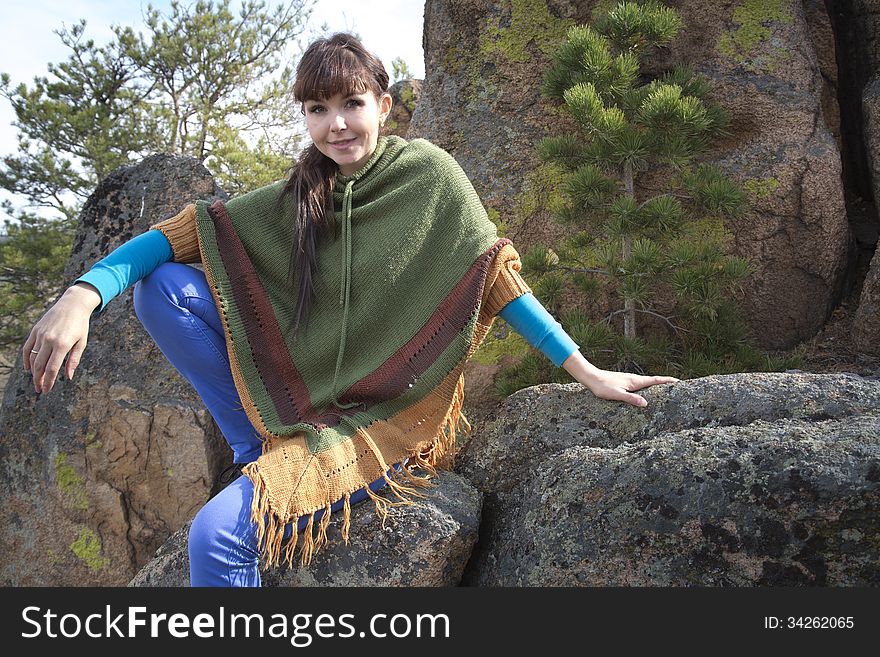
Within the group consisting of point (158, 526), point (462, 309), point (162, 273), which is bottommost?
point (158, 526)

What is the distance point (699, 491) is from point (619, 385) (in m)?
0.43

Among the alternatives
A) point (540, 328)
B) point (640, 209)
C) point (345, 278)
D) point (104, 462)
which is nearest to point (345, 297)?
point (345, 278)

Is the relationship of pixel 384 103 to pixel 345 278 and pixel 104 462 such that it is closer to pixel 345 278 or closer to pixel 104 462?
pixel 345 278

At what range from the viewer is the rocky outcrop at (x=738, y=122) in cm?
316

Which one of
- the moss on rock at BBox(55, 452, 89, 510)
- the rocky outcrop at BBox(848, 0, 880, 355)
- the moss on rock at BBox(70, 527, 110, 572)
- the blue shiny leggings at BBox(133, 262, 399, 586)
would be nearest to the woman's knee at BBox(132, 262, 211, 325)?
the blue shiny leggings at BBox(133, 262, 399, 586)

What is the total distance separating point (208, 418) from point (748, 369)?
2065mm

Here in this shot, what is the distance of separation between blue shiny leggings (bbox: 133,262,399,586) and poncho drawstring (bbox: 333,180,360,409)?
0.84ft

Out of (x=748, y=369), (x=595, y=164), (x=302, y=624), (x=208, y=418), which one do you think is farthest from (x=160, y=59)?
(x=302, y=624)

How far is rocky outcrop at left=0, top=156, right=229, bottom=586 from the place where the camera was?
329 centimetres

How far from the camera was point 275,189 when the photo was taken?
2.27m

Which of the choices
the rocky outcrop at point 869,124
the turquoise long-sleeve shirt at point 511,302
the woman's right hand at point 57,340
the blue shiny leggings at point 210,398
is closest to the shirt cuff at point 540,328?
the turquoise long-sleeve shirt at point 511,302

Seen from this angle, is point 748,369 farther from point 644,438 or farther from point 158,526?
point 158,526

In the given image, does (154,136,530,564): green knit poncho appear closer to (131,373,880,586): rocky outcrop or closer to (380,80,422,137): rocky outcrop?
(131,373,880,586): rocky outcrop

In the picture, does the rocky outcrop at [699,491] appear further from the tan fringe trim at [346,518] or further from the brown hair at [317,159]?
the brown hair at [317,159]
